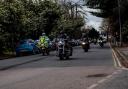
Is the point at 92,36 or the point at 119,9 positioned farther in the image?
the point at 92,36

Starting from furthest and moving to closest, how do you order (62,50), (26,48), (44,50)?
(26,48), (44,50), (62,50)

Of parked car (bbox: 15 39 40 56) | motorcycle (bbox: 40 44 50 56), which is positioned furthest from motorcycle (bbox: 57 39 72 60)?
parked car (bbox: 15 39 40 56)

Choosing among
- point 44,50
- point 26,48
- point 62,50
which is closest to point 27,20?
point 26,48

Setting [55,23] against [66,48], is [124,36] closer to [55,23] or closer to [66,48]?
[55,23]

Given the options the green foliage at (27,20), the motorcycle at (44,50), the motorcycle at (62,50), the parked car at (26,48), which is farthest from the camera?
the green foliage at (27,20)

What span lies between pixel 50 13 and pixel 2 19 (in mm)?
23777

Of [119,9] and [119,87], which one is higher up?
[119,9]

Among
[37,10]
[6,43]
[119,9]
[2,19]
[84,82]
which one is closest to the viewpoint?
[84,82]

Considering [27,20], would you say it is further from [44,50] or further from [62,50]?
[62,50]

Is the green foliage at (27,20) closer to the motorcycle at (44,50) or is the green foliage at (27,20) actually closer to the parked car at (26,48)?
the parked car at (26,48)

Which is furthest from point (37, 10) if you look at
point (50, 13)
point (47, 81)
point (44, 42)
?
point (47, 81)

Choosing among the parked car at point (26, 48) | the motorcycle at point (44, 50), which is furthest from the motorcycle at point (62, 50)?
the parked car at point (26, 48)

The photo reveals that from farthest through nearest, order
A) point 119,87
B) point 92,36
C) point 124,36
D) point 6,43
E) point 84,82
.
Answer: point 92,36 → point 124,36 → point 6,43 → point 84,82 → point 119,87

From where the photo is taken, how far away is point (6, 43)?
45750 millimetres
